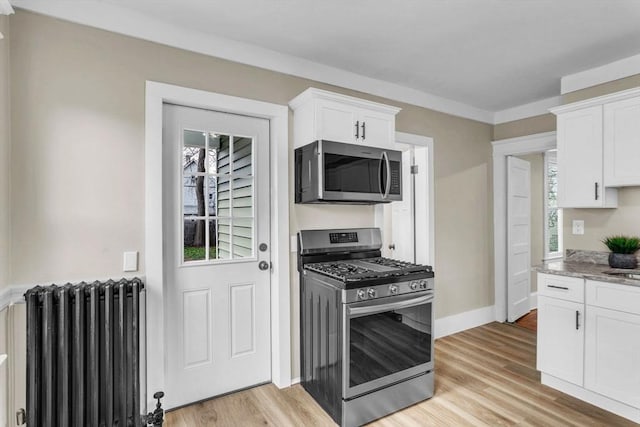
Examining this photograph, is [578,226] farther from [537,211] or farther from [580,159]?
[537,211]

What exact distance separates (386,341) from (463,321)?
6.65 ft

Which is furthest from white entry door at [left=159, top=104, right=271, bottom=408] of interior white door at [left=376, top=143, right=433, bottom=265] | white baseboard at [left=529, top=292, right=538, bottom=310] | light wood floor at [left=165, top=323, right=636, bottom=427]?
white baseboard at [left=529, top=292, right=538, bottom=310]

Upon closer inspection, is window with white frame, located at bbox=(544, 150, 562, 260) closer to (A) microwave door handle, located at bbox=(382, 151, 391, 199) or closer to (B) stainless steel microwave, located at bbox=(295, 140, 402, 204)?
(B) stainless steel microwave, located at bbox=(295, 140, 402, 204)

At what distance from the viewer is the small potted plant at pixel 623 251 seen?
2.56 m

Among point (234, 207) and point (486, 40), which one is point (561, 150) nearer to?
point (486, 40)

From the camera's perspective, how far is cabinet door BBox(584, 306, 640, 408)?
2.14 meters

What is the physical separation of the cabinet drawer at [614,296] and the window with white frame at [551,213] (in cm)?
289

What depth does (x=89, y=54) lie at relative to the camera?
6.56 ft

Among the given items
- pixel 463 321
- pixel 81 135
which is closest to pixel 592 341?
pixel 463 321

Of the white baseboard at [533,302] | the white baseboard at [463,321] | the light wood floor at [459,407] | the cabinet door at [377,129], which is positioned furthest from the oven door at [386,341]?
the white baseboard at [533,302]

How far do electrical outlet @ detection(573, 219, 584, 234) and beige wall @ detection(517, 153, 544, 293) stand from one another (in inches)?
71.1

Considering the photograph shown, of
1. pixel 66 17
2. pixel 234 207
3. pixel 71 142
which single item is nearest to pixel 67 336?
pixel 71 142

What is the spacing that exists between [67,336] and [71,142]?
1.08 meters

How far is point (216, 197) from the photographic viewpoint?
2.50m
